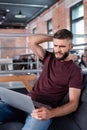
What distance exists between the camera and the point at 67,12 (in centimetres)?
989

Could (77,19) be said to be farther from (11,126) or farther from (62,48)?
(11,126)

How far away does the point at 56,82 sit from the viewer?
5.35 feet

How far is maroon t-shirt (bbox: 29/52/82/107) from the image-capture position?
1.58m

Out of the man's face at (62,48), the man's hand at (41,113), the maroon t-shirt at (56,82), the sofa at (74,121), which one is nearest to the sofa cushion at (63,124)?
the sofa at (74,121)

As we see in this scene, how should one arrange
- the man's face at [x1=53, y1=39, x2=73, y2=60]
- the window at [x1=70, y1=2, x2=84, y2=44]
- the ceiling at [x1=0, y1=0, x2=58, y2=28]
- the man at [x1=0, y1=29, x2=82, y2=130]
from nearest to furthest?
the man at [x1=0, y1=29, x2=82, y2=130] < the man's face at [x1=53, y1=39, x2=73, y2=60] < the window at [x1=70, y1=2, x2=84, y2=44] < the ceiling at [x1=0, y1=0, x2=58, y2=28]

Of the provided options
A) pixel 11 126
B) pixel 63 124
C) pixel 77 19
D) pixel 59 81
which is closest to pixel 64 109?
pixel 63 124

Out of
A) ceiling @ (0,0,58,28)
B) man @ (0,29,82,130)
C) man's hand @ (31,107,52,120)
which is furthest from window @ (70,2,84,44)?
man's hand @ (31,107,52,120)

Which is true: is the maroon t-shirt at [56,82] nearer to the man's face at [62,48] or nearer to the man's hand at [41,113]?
the man's face at [62,48]

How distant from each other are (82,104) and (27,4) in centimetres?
1015

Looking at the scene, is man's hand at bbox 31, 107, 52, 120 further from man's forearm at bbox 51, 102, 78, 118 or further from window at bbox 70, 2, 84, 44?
window at bbox 70, 2, 84, 44

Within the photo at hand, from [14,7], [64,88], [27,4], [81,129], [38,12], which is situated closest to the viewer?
[81,129]

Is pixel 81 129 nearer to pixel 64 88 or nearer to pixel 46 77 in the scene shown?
pixel 64 88

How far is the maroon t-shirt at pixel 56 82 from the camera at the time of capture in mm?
1575

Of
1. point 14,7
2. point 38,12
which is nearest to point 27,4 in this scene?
point 14,7
